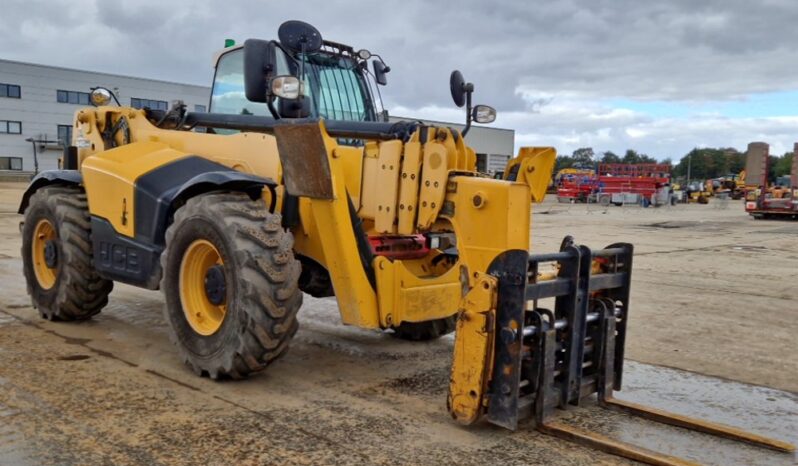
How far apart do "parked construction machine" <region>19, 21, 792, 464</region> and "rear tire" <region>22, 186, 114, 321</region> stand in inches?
1.2

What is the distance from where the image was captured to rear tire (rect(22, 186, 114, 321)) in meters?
6.34

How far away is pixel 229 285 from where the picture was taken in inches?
184

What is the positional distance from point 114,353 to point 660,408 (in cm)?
405

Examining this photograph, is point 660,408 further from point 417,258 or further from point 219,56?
point 219,56

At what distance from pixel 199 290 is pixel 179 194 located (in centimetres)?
71

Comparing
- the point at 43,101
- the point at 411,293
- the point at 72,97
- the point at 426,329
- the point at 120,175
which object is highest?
the point at 72,97

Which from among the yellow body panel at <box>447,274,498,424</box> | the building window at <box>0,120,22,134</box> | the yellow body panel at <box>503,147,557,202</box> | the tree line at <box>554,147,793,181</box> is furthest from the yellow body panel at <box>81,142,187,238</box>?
the tree line at <box>554,147,793,181</box>

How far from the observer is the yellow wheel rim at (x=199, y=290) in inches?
197

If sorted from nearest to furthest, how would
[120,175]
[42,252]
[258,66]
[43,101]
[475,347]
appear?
[475,347], [258,66], [120,175], [42,252], [43,101]

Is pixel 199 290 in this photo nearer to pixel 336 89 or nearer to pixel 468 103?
pixel 336 89

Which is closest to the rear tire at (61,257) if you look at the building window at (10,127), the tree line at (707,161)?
the building window at (10,127)

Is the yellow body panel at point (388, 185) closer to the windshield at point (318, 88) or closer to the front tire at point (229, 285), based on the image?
the front tire at point (229, 285)

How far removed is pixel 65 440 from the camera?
148 inches

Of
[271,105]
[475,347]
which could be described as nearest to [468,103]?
[271,105]
